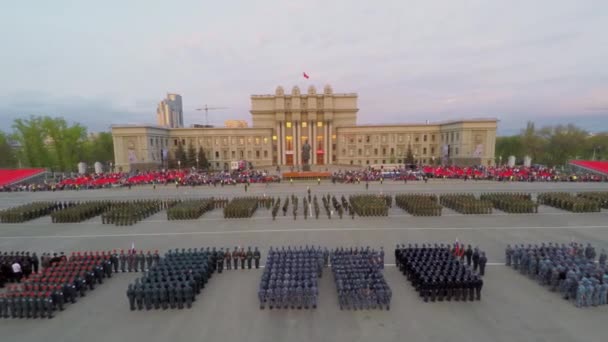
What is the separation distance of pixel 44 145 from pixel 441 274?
65.1 meters

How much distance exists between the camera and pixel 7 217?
69.4ft

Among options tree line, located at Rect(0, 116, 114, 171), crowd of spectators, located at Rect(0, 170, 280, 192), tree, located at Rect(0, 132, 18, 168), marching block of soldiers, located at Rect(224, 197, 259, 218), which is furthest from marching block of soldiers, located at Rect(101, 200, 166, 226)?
tree, located at Rect(0, 132, 18, 168)

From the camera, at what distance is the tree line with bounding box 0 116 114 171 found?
50000 mm

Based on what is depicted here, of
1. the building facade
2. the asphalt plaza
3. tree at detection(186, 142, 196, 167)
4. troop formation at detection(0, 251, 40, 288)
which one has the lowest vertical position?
the asphalt plaza

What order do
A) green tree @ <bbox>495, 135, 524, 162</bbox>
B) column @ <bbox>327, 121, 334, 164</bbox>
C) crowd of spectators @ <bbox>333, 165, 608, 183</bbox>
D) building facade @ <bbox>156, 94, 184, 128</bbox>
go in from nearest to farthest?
1. crowd of spectators @ <bbox>333, 165, 608, 183</bbox>
2. column @ <bbox>327, 121, 334, 164</bbox>
3. green tree @ <bbox>495, 135, 524, 162</bbox>
4. building facade @ <bbox>156, 94, 184, 128</bbox>

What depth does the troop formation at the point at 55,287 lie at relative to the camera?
29.2 ft

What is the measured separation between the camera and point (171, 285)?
31.0 feet

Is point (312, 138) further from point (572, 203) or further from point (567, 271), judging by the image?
point (567, 271)

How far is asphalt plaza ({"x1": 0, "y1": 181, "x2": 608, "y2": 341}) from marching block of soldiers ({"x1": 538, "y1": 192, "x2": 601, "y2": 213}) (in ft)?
5.78

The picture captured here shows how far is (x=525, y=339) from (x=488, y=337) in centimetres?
89

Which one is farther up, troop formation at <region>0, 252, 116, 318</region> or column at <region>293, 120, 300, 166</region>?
column at <region>293, 120, 300, 166</region>

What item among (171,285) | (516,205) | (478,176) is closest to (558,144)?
(478,176)

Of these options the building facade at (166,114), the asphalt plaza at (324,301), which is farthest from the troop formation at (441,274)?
the building facade at (166,114)

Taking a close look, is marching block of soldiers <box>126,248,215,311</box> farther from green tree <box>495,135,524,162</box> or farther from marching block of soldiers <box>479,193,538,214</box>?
green tree <box>495,135,524,162</box>
